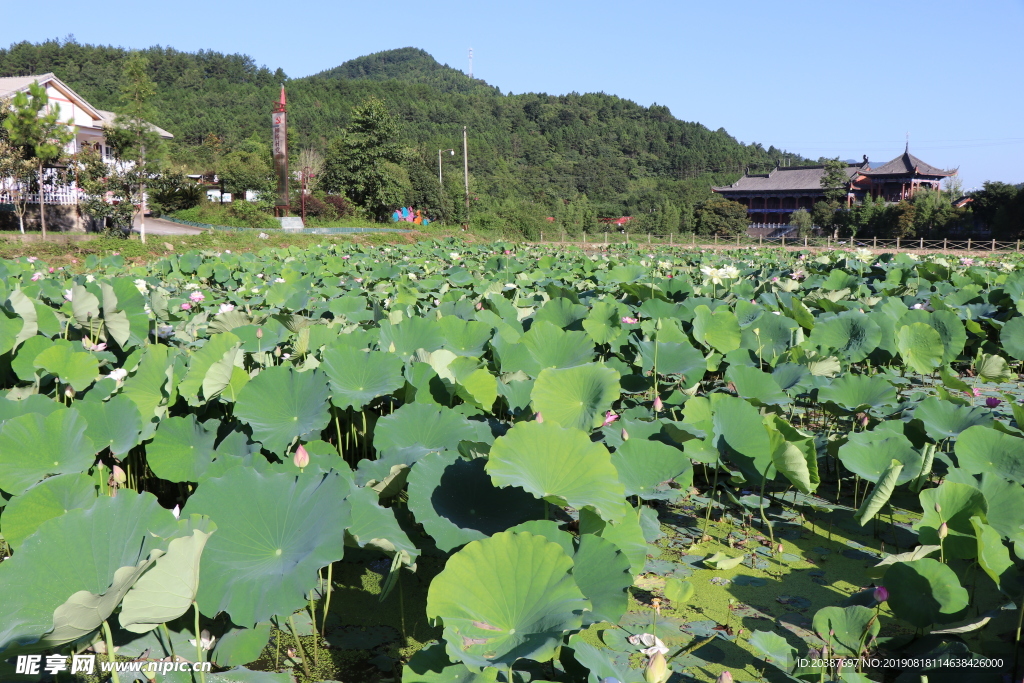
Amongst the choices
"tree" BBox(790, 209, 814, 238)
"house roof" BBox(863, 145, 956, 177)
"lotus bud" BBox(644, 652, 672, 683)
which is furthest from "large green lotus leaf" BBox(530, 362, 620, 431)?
"house roof" BBox(863, 145, 956, 177)

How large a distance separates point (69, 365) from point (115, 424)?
2.35ft

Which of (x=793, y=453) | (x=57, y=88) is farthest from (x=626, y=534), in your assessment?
(x=57, y=88)

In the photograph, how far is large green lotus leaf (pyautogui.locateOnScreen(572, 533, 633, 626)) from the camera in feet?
4.29

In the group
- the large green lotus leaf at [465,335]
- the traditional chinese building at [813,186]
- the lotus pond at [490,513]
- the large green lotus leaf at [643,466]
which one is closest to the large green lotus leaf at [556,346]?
the lotus pond at [490,513]

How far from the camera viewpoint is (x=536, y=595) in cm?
117

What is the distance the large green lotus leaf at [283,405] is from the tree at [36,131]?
612 inches

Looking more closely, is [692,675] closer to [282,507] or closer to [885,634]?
[885,634]

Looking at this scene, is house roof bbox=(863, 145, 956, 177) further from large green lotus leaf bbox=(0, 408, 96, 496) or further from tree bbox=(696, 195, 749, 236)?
large green lotus leaf bbox=(0, 408, 96, 496)

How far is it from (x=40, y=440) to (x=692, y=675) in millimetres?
1638

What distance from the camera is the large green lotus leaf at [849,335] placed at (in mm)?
3602

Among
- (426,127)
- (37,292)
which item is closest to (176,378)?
(37,292)

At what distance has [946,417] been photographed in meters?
2.29

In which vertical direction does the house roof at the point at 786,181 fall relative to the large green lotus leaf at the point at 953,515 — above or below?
above

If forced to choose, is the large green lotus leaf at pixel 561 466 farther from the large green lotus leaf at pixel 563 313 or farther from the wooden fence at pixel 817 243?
the wooden fence at pixel 817 243
